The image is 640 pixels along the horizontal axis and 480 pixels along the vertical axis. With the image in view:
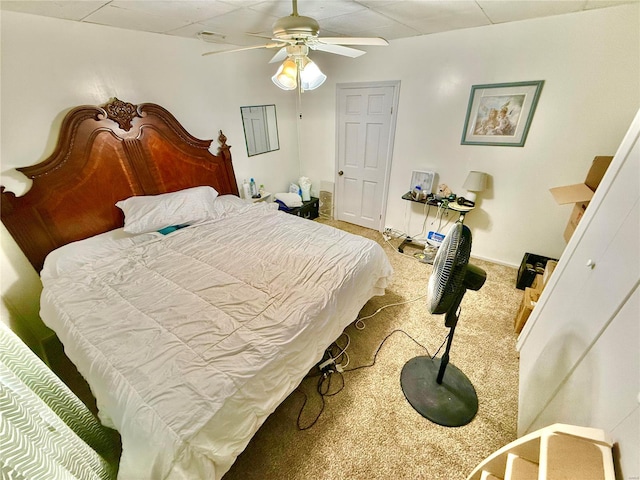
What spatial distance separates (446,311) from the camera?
132cm

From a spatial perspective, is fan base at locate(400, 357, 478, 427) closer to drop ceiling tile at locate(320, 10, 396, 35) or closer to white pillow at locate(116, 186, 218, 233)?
white pillow at locate(116, 186, 218, 233)

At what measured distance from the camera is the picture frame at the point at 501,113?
2.36 metres

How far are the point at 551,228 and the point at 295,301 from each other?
279 cm

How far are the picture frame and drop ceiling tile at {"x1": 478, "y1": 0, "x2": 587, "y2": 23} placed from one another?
48 cm

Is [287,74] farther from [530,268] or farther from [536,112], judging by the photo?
[530,268]

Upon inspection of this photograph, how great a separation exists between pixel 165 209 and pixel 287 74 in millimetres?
1659

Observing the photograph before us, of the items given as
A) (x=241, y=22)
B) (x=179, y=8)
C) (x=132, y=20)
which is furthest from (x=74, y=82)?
(x=241, y=22)

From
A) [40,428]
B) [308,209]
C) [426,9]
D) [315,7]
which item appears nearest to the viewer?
[40,428]

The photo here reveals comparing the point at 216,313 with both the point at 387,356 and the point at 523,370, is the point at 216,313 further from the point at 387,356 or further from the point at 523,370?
the point at 523,370

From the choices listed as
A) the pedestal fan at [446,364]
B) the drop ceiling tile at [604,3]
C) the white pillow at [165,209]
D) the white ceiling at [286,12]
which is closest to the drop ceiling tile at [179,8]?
the white ceiling at [286,12]

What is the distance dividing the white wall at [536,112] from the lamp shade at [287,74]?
1881 mm

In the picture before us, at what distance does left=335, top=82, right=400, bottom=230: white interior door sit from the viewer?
3.15 meters

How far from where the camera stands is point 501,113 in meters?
2.51

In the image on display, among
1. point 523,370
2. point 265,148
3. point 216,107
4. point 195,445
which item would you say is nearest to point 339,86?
point 265,148
